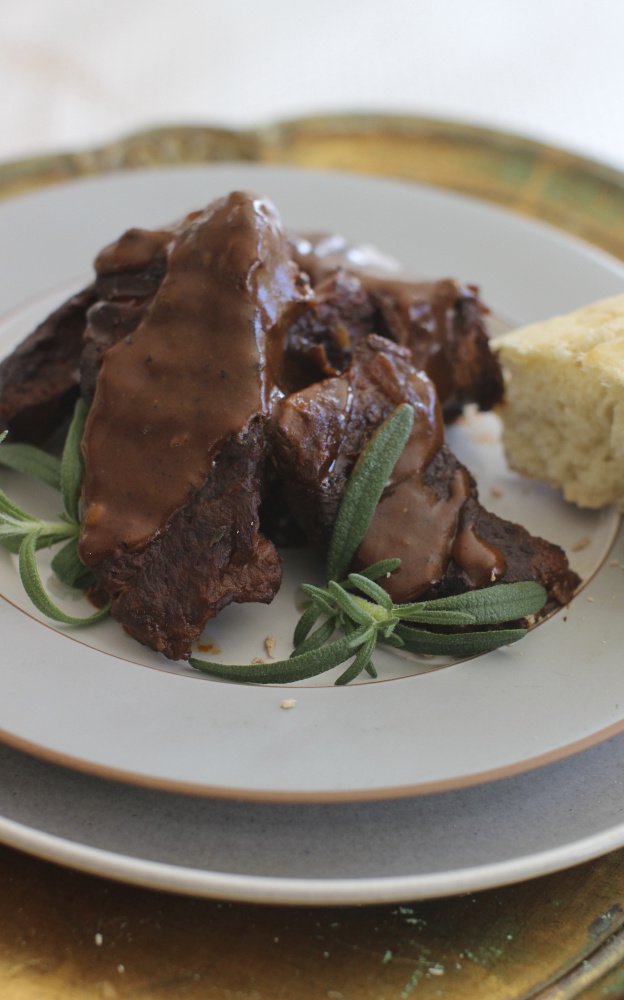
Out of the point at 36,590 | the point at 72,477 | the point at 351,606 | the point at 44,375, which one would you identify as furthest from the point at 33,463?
the point at 351,606

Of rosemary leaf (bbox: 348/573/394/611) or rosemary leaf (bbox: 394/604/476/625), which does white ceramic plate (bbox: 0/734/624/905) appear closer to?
rosemary leaf (bbox: 394/604/476/625)

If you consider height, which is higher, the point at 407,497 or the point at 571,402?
the point at 571,402

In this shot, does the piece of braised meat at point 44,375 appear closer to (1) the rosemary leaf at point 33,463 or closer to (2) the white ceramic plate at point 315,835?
(1) the rosemary leaf at point 33,463

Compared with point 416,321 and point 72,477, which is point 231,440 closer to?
point 72,477

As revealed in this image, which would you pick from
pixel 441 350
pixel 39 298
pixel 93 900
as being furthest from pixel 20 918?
pixel 39 298

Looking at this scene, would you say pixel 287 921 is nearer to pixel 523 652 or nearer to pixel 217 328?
pixel 523 652

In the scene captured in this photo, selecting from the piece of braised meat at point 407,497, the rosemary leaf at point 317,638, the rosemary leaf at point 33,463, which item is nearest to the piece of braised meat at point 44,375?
the rosemary leaf at point 33,463
